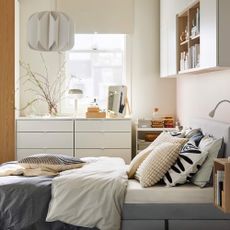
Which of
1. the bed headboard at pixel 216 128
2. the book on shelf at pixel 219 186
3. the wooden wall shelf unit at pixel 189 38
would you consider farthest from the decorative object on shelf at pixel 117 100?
the book on shelf at pixel 219 186

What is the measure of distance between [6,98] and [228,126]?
3.33m

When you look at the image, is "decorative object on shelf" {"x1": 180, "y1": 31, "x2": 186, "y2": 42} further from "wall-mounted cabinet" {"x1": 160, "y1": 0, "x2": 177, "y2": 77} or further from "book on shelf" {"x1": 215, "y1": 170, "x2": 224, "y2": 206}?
"book on shelf" {"x1": 215, "y1": 170, "x2": 224, "y2": 206}

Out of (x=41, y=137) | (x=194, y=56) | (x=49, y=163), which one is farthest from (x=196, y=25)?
(x=41, y=137)

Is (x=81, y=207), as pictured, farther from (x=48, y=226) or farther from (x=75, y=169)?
(x=75, y=169)

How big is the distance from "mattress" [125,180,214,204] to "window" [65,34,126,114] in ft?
10.8

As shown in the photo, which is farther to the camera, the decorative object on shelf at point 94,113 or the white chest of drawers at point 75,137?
the decorative object on shelf at point 94,113

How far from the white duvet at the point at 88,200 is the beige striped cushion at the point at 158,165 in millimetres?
162

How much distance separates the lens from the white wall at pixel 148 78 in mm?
6617

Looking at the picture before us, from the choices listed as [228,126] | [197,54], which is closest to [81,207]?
[228,126]

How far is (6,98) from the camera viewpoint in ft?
20.0

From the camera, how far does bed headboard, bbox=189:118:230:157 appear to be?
11.8ft

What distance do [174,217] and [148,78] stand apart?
346 cm

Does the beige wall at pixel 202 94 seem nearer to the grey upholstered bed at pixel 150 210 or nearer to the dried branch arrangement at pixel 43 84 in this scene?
the grey upholstered bed at pixel 150 210

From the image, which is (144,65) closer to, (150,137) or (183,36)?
(150,137)
